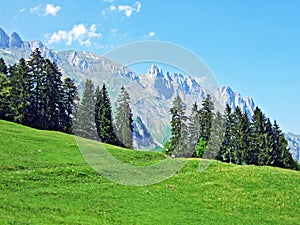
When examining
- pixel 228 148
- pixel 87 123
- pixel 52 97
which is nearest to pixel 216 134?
pixel 87 123

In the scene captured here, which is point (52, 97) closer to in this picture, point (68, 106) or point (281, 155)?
point (68, 106)

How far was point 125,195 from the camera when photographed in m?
32.8

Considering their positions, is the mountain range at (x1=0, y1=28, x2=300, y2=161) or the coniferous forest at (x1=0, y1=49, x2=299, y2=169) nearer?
the mountain range at (x1=0, y1=28, x2=300, y2=161)

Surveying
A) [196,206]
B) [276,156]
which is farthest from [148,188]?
[276,156]

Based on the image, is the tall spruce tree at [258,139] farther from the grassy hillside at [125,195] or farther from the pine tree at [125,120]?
the pine tree at [125,120]

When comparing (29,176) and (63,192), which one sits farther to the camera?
(29,176)

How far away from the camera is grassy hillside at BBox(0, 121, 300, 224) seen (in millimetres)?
26578

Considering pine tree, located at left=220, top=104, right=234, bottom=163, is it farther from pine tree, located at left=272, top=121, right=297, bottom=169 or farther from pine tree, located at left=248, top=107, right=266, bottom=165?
pine tree, located at left=272, top=121, right=297, bottom=169

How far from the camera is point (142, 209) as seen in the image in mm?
29641

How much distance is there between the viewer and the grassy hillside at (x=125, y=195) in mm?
26578

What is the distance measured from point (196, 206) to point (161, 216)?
511cm

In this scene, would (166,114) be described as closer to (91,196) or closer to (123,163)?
(91,196)

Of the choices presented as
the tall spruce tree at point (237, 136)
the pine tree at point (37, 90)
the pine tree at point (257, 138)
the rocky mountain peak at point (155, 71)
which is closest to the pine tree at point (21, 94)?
the pine tree at point (37, 90)

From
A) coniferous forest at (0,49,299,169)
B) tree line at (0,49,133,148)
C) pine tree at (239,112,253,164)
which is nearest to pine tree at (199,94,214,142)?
coniferous forest at (0,49,299,169)
